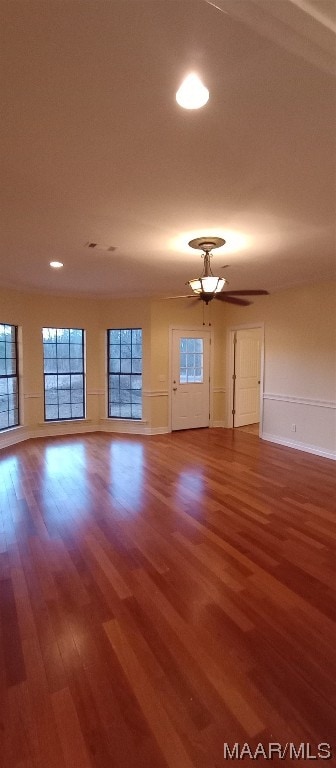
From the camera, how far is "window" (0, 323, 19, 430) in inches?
229

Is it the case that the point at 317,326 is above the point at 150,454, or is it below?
above

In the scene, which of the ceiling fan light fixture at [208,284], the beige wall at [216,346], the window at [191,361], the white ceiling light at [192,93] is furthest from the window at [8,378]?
the white ceiling light at [192,93]

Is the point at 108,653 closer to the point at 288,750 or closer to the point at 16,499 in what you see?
the point at 288,750

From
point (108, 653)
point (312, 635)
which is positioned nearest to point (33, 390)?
point (108, 653)

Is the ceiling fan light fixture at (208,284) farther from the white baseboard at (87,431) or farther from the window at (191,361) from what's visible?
the window at (191,361)

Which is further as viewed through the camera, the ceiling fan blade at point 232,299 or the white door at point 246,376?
the white door at point 246,376

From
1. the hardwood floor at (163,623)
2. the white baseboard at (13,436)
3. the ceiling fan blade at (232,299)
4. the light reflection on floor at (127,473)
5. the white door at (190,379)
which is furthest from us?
the white door at (190,379)

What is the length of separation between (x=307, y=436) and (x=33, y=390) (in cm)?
485

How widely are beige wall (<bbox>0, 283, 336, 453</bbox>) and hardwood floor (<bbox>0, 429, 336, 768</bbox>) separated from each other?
6.47ft

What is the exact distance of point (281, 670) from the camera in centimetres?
160

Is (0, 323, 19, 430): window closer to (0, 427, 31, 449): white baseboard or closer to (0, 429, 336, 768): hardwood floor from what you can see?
(0, 427, 31, 449): white baseboard

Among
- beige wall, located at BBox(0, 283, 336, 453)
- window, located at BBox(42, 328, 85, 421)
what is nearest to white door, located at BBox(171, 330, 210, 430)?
beige wall, located at BBox(0, 283, 336, 453)

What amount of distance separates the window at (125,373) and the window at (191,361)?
88 cm

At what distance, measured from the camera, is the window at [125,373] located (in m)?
6.72
